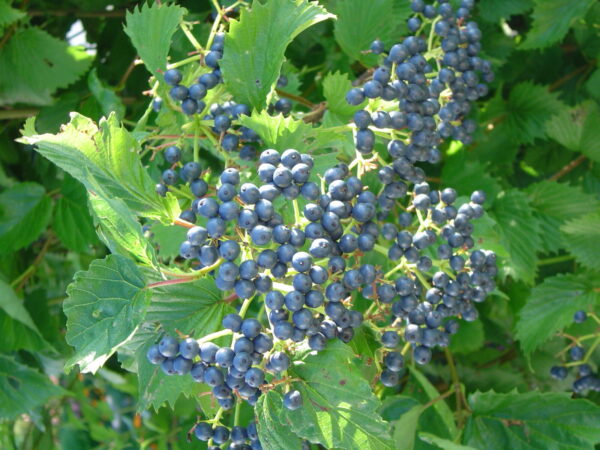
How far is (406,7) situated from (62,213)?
46.8 inches

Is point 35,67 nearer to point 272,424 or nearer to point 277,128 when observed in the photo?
point 277,128

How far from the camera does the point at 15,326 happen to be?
204cm

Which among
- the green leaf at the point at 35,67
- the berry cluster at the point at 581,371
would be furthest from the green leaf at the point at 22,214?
the berry cluster at the point at 581,371

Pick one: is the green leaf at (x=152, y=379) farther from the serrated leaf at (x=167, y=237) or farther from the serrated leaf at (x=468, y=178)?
the serrated leaf at (x=468, y=178)

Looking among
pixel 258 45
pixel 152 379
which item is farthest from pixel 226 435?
pixel 258 45

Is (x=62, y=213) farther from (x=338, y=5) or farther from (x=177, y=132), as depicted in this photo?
(x=338, y=5)

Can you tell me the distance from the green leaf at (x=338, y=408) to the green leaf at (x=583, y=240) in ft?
3.26

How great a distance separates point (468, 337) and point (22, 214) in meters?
1.47

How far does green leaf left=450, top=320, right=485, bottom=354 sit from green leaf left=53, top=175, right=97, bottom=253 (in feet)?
3.93

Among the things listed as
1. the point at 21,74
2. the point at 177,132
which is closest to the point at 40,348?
the point at 21,74

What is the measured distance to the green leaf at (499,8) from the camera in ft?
6.38

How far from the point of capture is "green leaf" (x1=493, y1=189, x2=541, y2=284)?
6.07 feet

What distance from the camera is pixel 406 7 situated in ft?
6.14

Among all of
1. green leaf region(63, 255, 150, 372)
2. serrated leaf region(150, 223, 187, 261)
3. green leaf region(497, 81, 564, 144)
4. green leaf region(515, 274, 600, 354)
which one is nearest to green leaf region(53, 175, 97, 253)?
serrated leaf region(150, 223, 187, 261)
